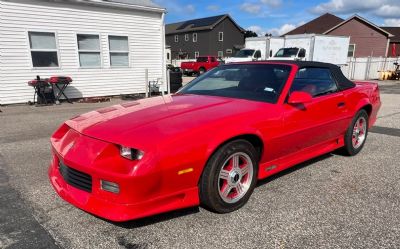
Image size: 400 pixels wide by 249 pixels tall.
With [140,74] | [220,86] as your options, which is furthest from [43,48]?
[220,86]

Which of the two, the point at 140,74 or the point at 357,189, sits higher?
the point at 140,74

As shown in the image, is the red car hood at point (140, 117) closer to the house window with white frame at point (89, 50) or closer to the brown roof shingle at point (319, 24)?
the house window with white frame at point (89, 50)

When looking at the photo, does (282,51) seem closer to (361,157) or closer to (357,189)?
(361,157)

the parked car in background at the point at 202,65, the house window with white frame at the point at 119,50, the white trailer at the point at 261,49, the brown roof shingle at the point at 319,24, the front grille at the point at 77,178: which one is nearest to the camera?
the front grille at the point at 77,178

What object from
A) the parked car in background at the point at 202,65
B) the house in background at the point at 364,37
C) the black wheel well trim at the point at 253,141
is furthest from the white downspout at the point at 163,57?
the house in background at the point at 364,37

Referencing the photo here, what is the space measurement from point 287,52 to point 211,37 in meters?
25.6

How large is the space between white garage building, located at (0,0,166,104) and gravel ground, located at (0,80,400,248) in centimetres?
663

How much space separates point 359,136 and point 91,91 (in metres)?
9.44

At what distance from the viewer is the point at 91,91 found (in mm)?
11422

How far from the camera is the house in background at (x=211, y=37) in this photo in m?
44.2

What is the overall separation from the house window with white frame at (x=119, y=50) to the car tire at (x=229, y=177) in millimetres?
9861

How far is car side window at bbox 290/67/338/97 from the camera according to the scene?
3.82 meters

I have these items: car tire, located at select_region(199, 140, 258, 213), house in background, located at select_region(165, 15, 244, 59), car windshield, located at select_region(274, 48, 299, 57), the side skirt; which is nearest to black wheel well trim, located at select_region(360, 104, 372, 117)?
the side skirt

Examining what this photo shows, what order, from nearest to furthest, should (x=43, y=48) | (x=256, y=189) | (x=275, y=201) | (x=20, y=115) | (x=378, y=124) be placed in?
(x=275, y=201) < (x=256, y=189) < (x=378, y=124) < (x=20, y=115) < (x=43, y=48)
